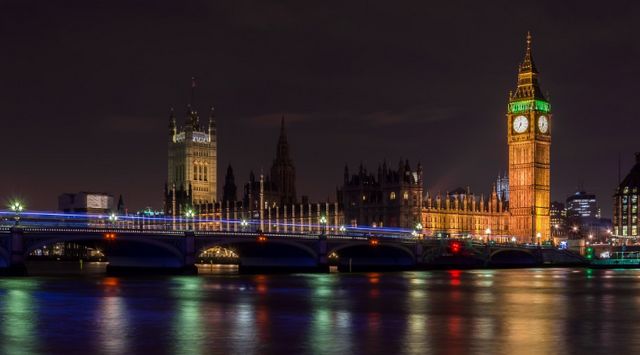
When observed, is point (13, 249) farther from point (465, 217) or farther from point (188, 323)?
point (465, 217)

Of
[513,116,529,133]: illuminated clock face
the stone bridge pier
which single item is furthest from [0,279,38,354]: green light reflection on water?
[513,116,529,133]: illuminated clock face

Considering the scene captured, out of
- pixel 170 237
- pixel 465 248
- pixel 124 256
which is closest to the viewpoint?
pixel 170 237

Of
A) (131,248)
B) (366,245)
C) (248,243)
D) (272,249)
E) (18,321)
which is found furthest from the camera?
(366,245)

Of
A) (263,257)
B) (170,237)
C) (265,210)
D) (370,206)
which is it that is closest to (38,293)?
(170,237)

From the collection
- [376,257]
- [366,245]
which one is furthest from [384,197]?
[366,245]

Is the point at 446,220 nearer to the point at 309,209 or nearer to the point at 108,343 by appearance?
the point at 309,209

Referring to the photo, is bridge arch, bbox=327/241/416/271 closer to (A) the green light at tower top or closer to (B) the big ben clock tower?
(B) the big ben clock tower

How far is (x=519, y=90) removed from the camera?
18225 cm

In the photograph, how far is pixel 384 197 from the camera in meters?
170

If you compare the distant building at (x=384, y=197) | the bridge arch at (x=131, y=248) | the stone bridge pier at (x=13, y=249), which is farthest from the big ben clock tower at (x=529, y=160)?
the stone bridge pier at (x=13, y=249)

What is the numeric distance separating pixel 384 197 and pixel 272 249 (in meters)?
48.6

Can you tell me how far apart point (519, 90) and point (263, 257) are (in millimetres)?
71333

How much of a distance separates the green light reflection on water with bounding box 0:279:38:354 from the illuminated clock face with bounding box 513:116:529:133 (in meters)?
123

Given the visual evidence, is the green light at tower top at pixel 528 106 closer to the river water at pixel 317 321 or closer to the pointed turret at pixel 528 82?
the pointed turret at pixel 528 82
